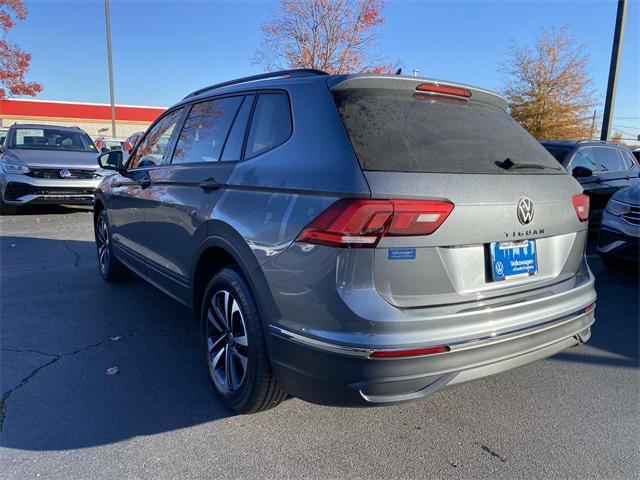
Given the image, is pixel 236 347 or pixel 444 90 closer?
pixel 444 90

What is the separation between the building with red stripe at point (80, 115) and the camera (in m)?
44.1

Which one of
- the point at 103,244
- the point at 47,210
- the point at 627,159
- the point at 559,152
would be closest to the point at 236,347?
the point at 103,244

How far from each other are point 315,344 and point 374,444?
84cm

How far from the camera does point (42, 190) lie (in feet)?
30.6

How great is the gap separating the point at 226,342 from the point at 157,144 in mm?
2132

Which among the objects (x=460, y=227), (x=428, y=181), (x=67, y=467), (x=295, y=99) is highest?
(x=295, y=99)

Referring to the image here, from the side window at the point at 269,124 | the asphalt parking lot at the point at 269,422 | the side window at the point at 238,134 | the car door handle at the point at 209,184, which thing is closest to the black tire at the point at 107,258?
the asphalt parking lot at the point at 269,422

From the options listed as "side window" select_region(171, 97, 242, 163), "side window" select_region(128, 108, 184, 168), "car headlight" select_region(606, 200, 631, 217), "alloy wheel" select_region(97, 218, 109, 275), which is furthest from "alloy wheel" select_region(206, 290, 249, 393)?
"car headlight" select_region(606, 200, 631, 217)

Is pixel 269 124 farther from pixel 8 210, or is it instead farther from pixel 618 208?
pixel 8 210

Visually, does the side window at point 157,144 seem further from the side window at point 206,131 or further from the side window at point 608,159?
the side window at point 608,159

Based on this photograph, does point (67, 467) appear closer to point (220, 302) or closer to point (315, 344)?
point (220, 302)

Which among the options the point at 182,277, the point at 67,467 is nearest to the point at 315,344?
the point at 67,467

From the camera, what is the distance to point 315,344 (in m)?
2.13

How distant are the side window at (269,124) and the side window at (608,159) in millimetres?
7108
